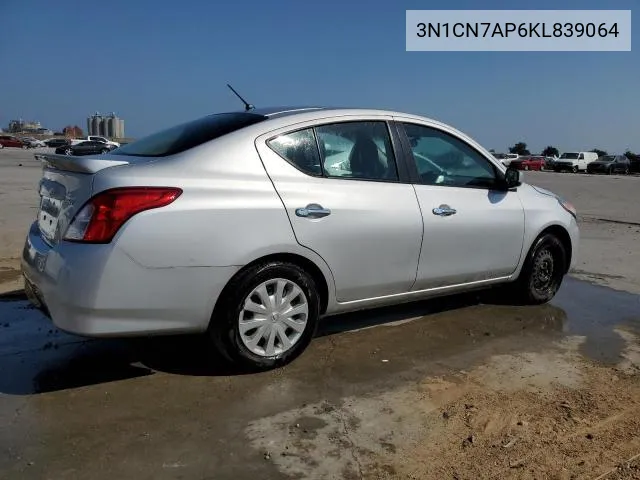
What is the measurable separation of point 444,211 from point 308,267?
1199mm

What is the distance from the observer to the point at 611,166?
44.3 m

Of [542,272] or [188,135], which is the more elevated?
[188,135]

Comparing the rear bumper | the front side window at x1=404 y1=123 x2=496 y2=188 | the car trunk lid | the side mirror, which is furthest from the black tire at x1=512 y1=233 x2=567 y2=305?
the car trunk lid

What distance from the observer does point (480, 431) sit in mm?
3027

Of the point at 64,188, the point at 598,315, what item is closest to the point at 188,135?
the point at 64,188

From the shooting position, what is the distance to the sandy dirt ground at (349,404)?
106 inches

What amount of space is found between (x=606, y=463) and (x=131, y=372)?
2.62 m

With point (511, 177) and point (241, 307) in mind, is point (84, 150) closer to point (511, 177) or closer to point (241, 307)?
point (511, 177)

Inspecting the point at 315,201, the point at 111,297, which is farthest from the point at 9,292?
the point at 315,201

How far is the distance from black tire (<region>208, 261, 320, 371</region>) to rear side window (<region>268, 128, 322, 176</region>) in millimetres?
628

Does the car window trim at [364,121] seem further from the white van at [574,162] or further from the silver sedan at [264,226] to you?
the white van at [574,162]

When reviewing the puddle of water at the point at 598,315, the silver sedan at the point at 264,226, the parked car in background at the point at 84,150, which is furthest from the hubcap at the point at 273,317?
the puddle of water at the point at 598,315

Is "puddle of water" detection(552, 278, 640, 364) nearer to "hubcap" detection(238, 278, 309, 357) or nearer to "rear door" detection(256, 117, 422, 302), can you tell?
"rear door" detection(256, 117, 422, 302)

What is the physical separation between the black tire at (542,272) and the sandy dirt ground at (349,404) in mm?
377
